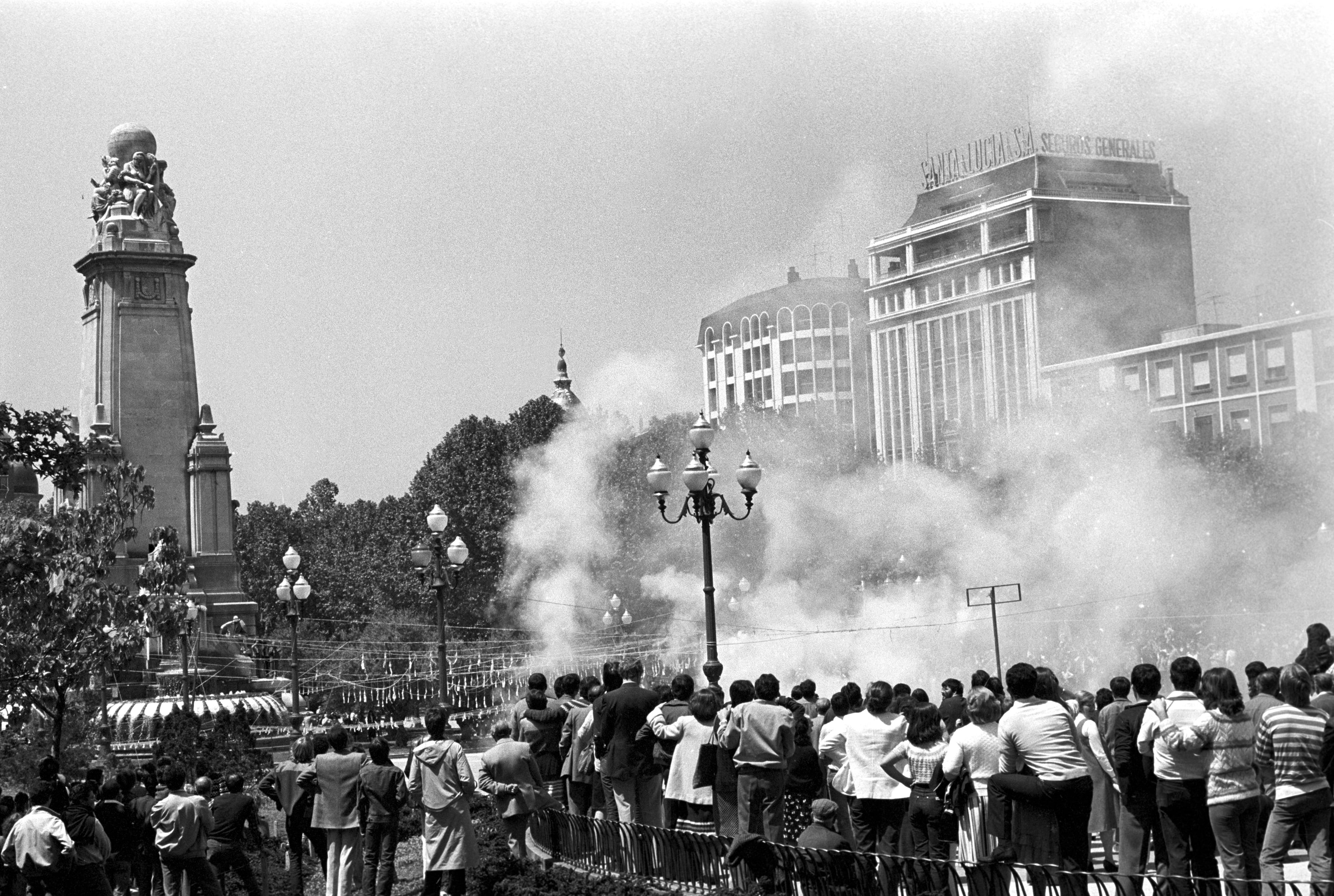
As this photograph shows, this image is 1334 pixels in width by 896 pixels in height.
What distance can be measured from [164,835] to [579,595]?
220 ft

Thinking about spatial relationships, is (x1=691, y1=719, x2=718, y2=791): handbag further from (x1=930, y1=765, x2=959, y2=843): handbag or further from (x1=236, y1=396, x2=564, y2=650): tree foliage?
(x1=236, y1=396, x2=564, y2=650): tree foliage

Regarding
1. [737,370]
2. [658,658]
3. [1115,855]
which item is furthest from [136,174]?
[737,370]

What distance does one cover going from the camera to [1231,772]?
478 inches

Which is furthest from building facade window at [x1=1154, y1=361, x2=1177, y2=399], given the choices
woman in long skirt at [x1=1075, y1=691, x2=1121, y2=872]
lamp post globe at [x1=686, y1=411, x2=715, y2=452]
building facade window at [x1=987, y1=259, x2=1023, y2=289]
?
woman in long skirt at [x1=1075, y1=691, x2=1121, y2=872]

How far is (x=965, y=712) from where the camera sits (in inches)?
582

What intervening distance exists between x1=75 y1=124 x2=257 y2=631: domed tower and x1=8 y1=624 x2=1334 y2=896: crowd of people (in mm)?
40673

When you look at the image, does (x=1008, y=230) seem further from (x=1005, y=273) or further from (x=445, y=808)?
(x=445, y=808)

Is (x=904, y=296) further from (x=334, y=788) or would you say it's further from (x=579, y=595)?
(x=334, y=788)

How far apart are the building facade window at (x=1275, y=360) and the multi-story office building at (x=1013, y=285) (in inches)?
600

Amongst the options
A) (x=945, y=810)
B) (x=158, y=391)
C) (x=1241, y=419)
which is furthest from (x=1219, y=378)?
(x=945, y=810)

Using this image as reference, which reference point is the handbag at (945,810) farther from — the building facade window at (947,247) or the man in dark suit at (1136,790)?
the building facade window at (947,247)

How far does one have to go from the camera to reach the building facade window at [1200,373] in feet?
262

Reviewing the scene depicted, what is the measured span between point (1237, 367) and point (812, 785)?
67.5 meters

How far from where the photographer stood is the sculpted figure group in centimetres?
6097
